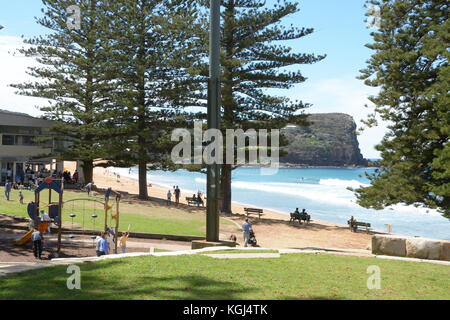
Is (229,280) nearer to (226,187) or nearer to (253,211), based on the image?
(253,211)

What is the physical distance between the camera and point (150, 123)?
34344 millimetres

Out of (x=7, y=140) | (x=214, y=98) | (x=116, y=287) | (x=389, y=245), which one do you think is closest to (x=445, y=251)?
(x=389, y=245)

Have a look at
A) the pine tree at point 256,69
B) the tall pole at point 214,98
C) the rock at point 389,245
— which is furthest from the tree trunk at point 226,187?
the rock at point 389,245

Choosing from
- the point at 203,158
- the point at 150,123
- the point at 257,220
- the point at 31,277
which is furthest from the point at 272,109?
the point at 31,277

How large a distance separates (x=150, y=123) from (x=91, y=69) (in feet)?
25.1

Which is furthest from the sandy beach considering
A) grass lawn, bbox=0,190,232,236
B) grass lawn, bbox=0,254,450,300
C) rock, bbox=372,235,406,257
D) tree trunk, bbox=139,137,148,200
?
tree trunk, bbox=139,137,148,200

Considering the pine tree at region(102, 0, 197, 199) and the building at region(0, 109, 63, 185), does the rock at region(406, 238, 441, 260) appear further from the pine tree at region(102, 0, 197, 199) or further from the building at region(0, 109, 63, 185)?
the building at region(0, 109, 63, 185)

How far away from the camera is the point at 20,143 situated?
126 feet

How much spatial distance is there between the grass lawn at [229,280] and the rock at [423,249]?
4.80ft

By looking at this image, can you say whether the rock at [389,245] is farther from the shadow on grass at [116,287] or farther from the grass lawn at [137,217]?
the grass lawn at [137,217]

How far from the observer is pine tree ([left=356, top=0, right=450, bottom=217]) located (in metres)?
20.7

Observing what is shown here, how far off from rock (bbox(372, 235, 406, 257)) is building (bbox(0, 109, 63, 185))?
103ft
